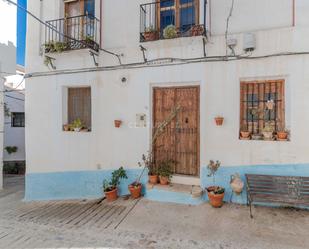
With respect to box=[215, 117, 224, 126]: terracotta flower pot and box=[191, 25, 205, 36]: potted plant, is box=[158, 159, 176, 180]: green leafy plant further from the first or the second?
box=[191, 25, 205, 36]: potted plant

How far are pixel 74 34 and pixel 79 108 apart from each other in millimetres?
2186

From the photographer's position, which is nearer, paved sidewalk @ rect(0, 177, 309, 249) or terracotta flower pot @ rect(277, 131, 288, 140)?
paved sidewalk @ rect(0, 177, 309, 249)

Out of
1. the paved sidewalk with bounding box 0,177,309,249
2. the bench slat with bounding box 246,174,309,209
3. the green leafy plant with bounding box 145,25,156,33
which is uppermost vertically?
the green leafy plant with bounding box 145,25,156,33

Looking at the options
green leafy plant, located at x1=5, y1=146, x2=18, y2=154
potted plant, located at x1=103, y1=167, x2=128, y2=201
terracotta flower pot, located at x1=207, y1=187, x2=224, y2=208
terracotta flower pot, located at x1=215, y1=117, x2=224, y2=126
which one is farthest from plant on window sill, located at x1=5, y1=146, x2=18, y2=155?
terracotta flower pot, located at x1=215, y1=117, x2=224, y2=126

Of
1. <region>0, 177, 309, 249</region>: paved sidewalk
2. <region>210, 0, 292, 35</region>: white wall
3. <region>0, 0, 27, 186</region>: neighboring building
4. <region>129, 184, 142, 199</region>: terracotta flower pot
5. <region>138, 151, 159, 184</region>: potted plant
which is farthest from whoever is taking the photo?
<region>0, 0, 27, 186</region>: neighboring building

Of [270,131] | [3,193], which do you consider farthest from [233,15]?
[3,193]

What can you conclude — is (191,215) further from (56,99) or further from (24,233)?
(56,99)

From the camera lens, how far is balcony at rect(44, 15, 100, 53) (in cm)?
630

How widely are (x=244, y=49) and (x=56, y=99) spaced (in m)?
5.21

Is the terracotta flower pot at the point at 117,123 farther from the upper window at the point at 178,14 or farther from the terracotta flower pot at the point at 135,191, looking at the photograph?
the upper window at the point at 178,14

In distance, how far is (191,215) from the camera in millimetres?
4758

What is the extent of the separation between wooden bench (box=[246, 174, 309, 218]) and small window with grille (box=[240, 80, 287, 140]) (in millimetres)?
882

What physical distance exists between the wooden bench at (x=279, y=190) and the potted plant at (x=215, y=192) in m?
0.59

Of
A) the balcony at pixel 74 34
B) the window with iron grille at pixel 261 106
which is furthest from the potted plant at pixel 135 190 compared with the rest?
the balcony at pixel 74 34
